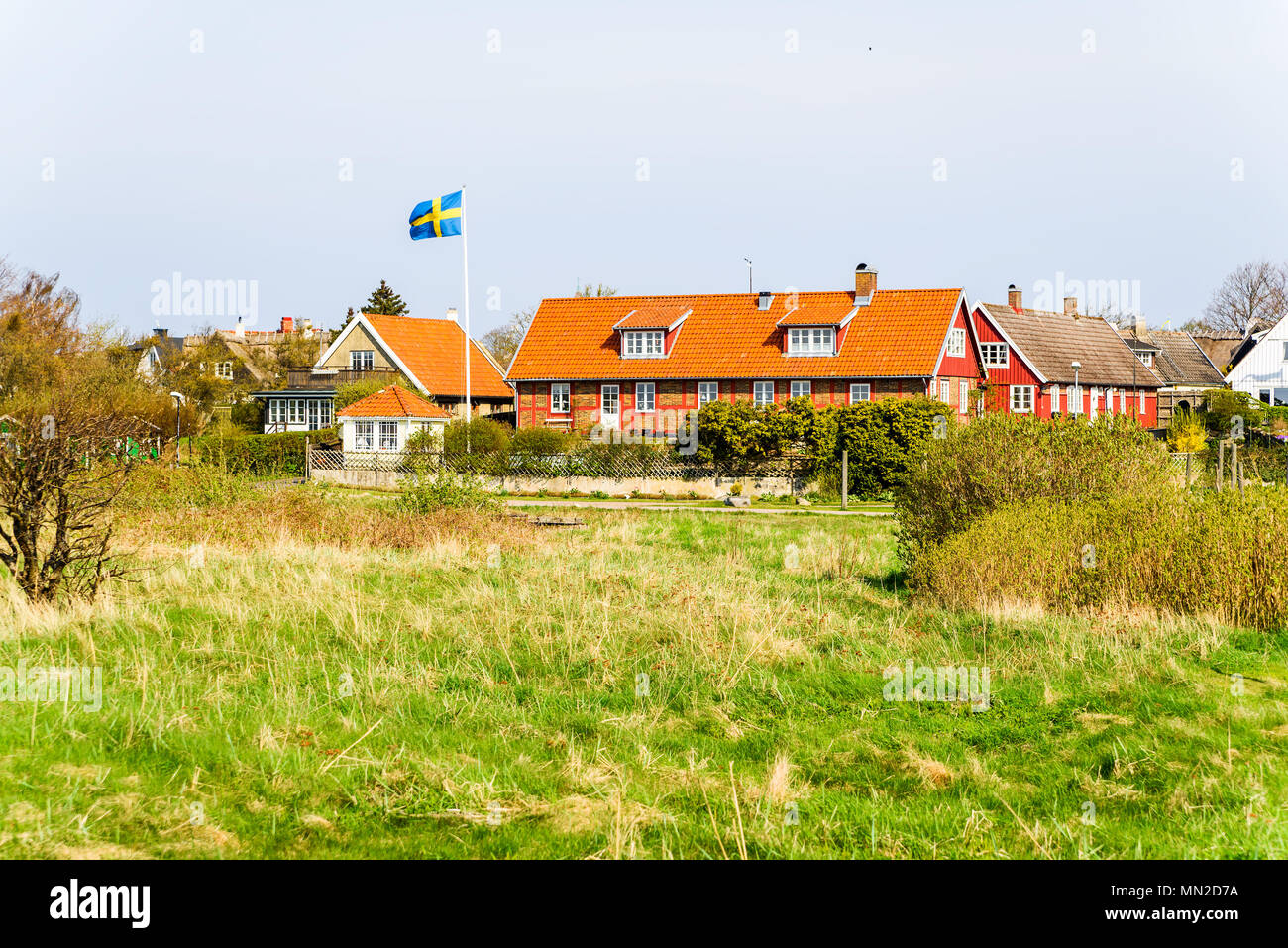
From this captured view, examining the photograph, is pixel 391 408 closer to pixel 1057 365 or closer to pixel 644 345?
pixel 644 345

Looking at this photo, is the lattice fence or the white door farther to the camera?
the white door

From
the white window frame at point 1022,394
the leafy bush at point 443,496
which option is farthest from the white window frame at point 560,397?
the leafy bush at point 443,496

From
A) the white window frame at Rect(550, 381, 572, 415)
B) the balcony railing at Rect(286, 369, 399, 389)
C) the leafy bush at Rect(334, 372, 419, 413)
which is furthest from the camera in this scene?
the balcony railing at Rect(286, 369, 399, 389)

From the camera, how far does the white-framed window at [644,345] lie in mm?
48500

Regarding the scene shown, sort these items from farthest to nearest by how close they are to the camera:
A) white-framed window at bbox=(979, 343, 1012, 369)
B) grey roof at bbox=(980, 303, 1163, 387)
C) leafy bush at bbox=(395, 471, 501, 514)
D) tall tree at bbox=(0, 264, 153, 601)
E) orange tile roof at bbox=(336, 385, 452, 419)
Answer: grey roof at bbox=(980, 303, 1163, 387)
white-framed window at bbox=(979, 343, 1012, 369)
orange tile roof at bbox=(336, 385, 452, 419)
leafy bush at bbox=(395, 471, 501, 514)
tall tree at bbox=(0, 264, 153, 601)

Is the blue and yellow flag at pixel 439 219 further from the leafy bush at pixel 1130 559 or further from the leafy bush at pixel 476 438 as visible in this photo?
the leafy bush at pixel 1130 559

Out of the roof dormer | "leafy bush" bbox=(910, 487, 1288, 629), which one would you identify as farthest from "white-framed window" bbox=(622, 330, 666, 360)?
"leafy bush" bbox=(910, 487, 1288, 629)

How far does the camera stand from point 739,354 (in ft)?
155

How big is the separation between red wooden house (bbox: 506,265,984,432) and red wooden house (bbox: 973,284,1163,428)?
419 cm

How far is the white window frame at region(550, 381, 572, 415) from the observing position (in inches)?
1930

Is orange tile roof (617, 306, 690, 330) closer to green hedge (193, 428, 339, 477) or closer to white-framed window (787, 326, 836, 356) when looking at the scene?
white-framed window (787, 326, 836, 356)

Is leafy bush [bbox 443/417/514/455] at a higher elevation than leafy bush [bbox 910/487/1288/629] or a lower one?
higher

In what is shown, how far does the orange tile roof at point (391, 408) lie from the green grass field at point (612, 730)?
3224cm
